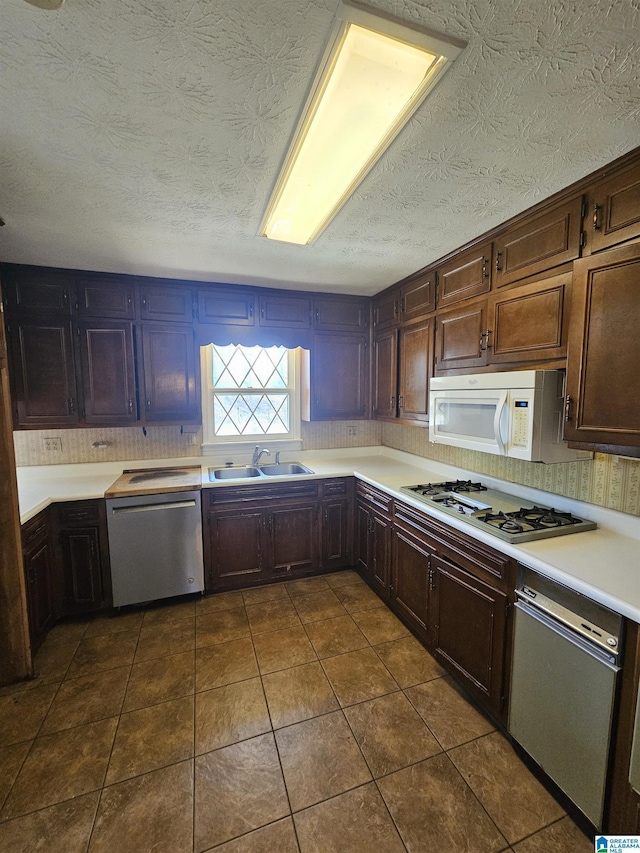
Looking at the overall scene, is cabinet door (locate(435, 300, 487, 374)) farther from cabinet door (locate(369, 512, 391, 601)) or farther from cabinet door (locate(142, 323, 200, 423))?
cabinet door (locate(142, 323, 200, 423))

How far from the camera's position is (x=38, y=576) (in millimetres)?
2240

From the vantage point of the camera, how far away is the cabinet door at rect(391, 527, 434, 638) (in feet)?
7.20

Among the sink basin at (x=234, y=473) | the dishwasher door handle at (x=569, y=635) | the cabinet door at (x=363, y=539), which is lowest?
the cabinet door at (x=363, y=539)

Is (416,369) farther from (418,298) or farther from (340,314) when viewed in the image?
(340,314)

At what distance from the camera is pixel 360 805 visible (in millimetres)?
1384

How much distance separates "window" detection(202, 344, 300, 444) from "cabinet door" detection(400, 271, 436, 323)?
1.16m

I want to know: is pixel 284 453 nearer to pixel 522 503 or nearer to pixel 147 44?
pixel 522 503

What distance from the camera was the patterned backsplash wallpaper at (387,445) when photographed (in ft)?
5.69

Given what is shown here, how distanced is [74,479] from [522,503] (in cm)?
323

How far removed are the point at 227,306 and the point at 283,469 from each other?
4.98 ft

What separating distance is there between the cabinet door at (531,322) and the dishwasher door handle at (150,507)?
2.28 m

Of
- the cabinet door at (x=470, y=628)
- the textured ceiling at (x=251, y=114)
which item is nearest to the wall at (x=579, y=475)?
the cabinet door at (x=470, y=628)

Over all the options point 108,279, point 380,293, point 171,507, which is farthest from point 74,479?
point 380,293

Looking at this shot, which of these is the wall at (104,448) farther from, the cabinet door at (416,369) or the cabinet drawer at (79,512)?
the cabinet door at (416,369)
